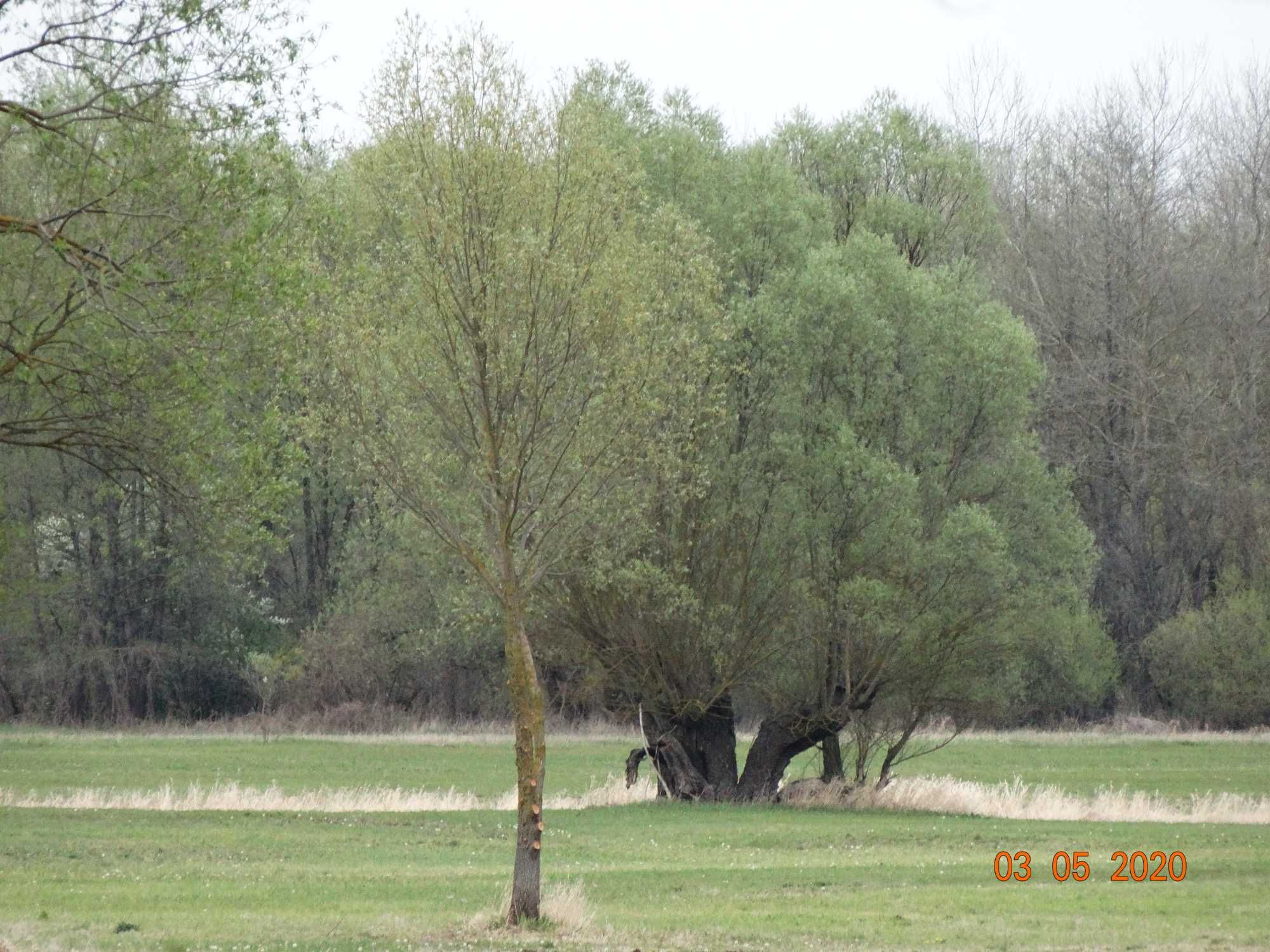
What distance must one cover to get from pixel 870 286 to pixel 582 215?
1446 cm

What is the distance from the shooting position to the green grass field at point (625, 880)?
13789 millimetres

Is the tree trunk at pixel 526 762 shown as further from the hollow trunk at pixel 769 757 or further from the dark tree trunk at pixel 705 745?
the hollow trunk at pixel 769 757

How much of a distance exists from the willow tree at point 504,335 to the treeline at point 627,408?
45 mm

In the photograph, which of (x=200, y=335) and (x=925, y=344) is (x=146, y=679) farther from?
(x=200, y=335)

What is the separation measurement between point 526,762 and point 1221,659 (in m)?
40.0

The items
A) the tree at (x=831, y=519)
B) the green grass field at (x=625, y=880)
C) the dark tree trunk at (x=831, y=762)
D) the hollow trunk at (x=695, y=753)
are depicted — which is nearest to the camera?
the green grass field at (x=625, y=880)

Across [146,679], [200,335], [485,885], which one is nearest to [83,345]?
[200,335]

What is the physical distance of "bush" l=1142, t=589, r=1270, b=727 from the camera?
48562mm

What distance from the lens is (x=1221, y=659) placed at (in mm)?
49250

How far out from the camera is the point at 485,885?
17656mm
